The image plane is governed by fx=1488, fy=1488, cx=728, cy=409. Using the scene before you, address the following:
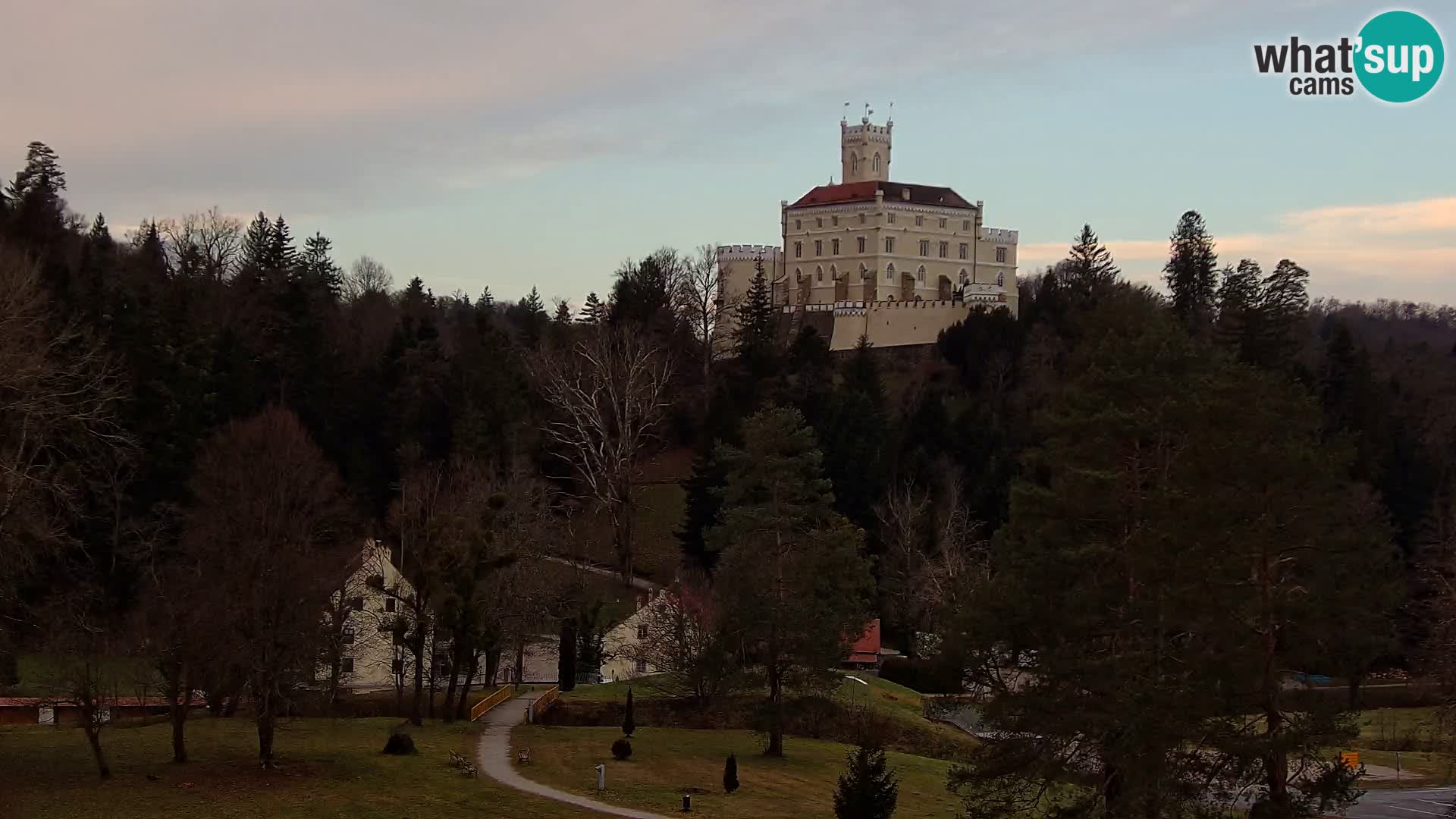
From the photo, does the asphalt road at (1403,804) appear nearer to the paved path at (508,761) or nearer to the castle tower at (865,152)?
the paved path at (508,761)

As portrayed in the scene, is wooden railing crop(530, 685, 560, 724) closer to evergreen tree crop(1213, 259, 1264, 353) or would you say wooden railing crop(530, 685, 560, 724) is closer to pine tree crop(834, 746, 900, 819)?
pine tree crop(834, 746, 900, 819)

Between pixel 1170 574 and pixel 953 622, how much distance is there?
4.35m

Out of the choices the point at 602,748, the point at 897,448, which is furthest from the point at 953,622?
the point at 897,448

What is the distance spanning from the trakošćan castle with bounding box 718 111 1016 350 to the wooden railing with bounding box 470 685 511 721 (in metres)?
59.9

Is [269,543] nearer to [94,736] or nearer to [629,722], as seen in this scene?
[94,736]

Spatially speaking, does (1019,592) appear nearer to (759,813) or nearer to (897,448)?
(759,813)

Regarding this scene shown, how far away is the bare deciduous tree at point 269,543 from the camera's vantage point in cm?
3031

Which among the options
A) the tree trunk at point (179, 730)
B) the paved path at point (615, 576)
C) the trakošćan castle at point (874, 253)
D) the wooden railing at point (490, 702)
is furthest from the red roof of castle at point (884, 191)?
the tree trunk at point (179, 730)

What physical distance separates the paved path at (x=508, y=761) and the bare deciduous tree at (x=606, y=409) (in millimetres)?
19110

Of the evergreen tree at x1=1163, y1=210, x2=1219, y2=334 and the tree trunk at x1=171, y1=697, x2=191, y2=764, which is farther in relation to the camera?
the evergreen tree at x1=1163, y1=210, x2=1219, y2=334

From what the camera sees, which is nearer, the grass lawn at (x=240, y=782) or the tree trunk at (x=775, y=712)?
the grass lawn at (x=240, y=782)

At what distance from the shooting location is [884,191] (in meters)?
112

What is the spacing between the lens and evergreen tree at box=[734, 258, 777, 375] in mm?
78438

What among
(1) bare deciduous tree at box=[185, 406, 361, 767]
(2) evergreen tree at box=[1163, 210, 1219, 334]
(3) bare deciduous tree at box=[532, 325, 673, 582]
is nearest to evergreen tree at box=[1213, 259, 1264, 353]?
(2) evergreen tree at box=[1163, 210, 1219, 334]
